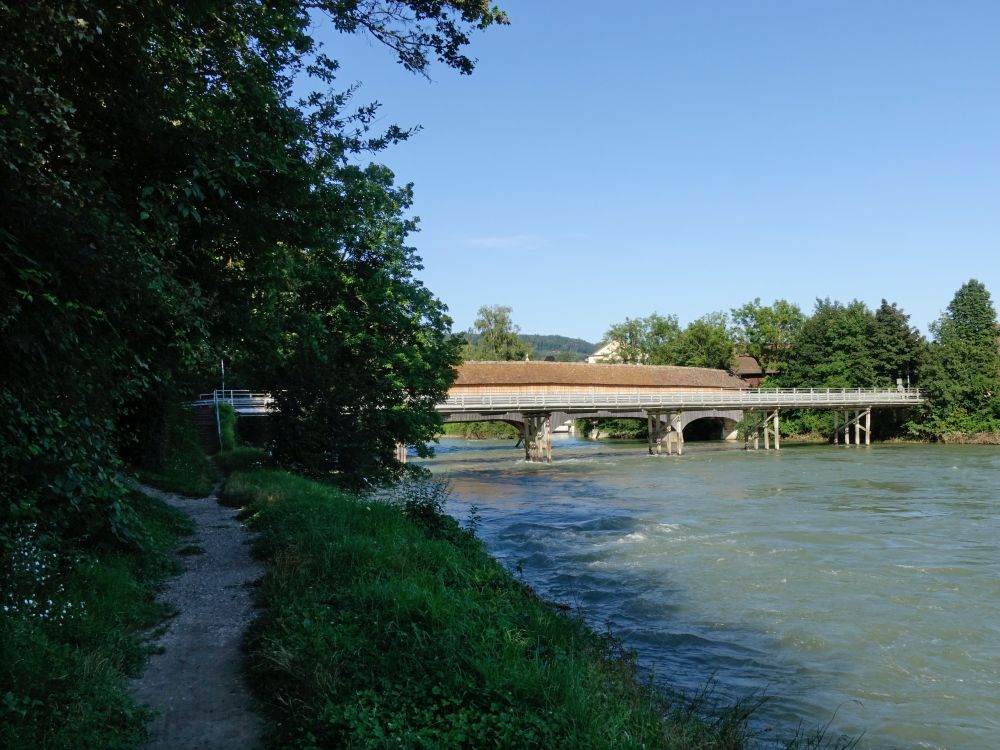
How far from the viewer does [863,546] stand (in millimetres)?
14914

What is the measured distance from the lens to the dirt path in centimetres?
461

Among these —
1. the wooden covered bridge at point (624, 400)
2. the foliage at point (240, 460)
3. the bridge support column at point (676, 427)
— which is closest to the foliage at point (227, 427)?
the foliage at point (240, 460)

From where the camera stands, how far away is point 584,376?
2211 inches

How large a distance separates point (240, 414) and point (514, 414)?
54.7ft

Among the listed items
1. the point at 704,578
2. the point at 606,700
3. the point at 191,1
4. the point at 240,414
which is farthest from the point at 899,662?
the point at 240,414

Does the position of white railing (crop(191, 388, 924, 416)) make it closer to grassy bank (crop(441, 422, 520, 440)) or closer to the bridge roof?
the bridge roof

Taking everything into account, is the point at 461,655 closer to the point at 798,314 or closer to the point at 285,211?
the point at 285,211

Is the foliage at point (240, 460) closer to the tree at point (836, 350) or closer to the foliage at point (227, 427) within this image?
the foliage at point (227, 427)

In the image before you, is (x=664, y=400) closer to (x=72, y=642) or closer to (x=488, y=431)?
(x=488, y=431)

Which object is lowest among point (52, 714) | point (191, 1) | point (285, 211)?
point (52, 714)

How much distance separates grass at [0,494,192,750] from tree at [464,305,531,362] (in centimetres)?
8725

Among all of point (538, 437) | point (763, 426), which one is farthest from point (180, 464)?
point (763, 426)

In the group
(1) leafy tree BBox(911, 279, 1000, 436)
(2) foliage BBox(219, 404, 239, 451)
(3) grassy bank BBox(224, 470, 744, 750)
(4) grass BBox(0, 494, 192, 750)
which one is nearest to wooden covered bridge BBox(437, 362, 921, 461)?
(1) leafy tree BBox(911, 279, 1000, 436)

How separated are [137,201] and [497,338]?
298 feet
